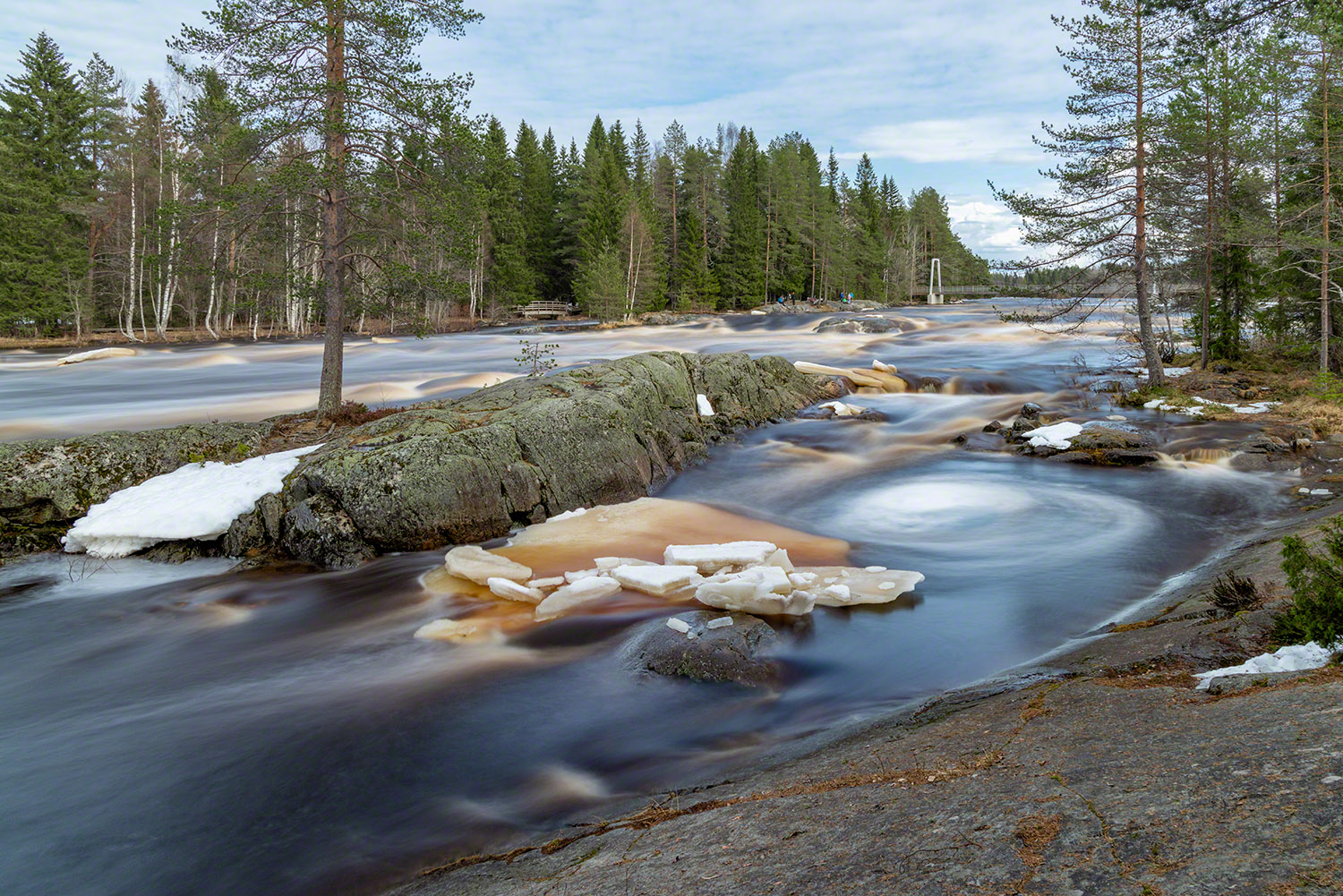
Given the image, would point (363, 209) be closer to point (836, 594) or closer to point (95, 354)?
point (836, 594)

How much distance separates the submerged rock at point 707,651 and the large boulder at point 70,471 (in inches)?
309

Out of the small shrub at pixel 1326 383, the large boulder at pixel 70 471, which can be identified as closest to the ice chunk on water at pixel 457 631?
the large boulder at pixel 70 471

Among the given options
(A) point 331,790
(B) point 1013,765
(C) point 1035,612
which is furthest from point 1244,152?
(A) point 331,790

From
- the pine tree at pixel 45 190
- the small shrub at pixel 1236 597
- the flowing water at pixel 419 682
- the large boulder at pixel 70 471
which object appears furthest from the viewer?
the pine tree at pixel 45 190

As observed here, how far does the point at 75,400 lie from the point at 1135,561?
23341mm

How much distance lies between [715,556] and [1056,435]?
9.60 m

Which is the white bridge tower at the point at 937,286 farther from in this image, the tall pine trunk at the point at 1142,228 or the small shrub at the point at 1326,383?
the small shrub at the point at 1326,383

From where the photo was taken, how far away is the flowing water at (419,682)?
4.43 meters

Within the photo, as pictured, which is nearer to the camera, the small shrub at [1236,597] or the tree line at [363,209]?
the small shrub at [1236,597]

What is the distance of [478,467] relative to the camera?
963 cm

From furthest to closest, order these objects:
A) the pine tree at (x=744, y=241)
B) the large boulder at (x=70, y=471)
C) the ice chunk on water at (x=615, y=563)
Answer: the pine tree at (x=744, y=241), the large boulder at (x=70, y=471), the ice chunk on water at (x=615, y=563)

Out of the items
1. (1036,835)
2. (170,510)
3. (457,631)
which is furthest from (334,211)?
(1036,835)

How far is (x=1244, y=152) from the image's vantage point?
2033 cm

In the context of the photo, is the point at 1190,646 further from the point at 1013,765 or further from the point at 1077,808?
the point at 1077,808
